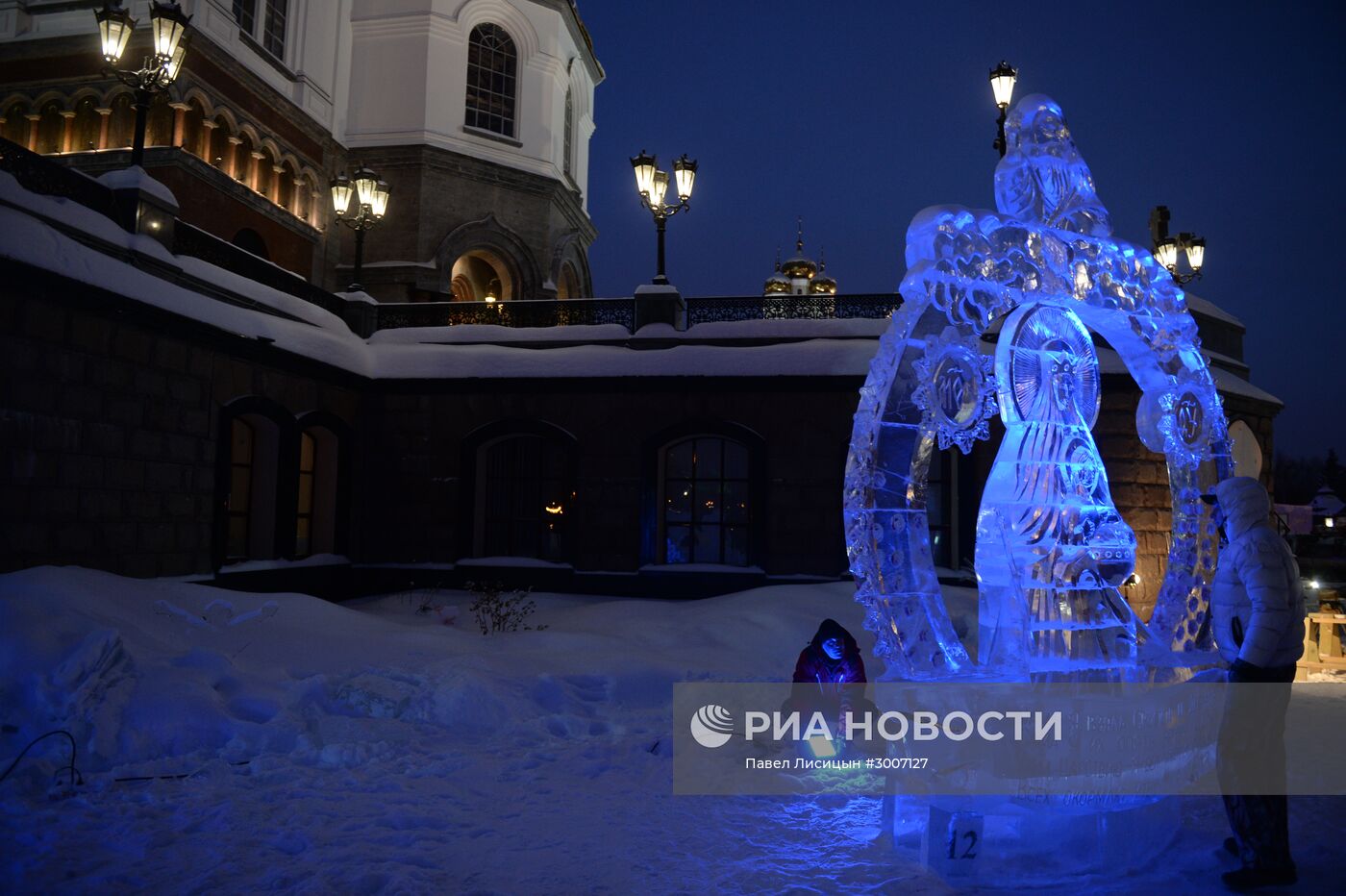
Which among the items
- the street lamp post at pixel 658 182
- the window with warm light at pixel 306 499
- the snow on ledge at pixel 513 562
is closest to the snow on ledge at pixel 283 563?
the window with warm light at pixel 306 499

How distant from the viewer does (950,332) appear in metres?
4.69

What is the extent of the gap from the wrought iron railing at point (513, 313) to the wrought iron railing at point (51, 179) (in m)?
5.59

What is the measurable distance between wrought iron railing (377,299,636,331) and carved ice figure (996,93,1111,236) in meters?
9.80

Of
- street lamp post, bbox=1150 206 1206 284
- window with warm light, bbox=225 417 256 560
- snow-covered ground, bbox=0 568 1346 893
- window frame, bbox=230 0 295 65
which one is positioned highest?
window frame, bbox=230 0 295 65

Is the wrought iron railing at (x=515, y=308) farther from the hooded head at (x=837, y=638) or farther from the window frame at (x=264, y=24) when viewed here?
the hooded head at (x=837, y=638)

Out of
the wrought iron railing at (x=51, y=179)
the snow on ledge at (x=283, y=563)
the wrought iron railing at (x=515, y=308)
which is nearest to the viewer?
the wrought iron railing at (x=51, y=179)

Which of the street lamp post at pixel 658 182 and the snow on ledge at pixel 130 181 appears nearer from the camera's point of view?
the snow on ledge at pixel 130 181

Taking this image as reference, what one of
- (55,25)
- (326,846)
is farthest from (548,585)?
(55,25)

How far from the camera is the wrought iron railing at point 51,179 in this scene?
898 centimetres

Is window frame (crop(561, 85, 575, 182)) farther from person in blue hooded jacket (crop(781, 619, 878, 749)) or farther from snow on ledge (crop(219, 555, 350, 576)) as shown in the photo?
person in blue hooded jacket (crop(781, 619, 878, 749))

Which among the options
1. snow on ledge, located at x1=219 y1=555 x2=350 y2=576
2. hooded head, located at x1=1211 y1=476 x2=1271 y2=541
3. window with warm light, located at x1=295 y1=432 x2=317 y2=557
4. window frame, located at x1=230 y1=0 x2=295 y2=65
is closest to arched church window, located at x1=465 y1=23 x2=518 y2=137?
window frame, located at x1=230 y1=0 x2=295 y2=65

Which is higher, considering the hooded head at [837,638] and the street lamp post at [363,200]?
the street lamp post at [363,200]

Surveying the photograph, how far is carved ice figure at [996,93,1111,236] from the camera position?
516cm

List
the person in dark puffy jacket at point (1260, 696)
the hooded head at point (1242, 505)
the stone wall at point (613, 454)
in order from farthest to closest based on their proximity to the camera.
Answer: the stone wall at point (613, 454), the hooded head at point (1242, 505), the person in dark puffy jacket at point (1260, 696)
